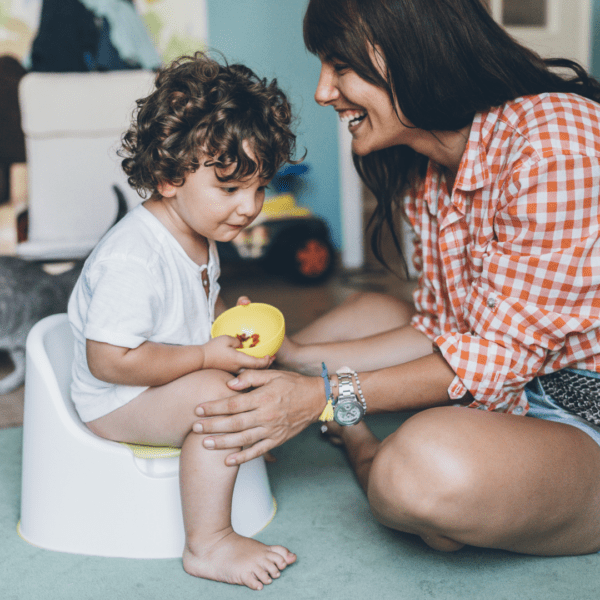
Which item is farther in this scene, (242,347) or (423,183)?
(423,183)

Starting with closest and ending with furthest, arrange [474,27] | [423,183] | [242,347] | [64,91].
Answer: [474,27]
[242,347]
[423,183]
[64,91]

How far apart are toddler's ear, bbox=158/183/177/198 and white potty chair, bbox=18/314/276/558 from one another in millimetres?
335

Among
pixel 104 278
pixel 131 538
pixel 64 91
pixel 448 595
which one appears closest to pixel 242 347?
pixel 104 278

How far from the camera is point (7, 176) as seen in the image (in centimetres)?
312

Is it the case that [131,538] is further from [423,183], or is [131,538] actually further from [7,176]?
[7,176]

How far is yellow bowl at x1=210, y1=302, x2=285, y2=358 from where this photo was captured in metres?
1.03

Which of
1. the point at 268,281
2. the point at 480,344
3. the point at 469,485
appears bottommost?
the point at 268,281

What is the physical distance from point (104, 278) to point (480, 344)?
0.56 m

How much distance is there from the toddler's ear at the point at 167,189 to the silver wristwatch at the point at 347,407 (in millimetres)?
417

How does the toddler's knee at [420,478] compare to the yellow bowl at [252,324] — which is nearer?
the toddler's knee at [420,478]

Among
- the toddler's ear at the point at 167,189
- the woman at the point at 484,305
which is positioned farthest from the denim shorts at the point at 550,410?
the toddler's ear at the point at 167,189

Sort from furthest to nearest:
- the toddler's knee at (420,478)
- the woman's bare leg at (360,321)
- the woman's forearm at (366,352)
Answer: the woman's bare leg at (360,321) → the woman's forearm at (366,352) → the toddler's knee at (420,478)

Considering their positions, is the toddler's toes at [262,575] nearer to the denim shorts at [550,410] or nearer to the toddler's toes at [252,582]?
the toddler's toes at [252,582]

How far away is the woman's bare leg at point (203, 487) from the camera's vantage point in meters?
0.90
